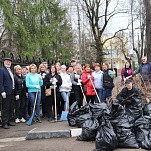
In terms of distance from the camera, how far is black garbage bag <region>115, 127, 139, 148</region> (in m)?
5.12

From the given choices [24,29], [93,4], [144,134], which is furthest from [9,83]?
[93,4]

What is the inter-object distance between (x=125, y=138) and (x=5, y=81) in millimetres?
3716

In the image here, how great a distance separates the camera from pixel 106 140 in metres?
4.92

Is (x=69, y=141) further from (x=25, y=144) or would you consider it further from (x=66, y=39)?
(x=66, y=39)

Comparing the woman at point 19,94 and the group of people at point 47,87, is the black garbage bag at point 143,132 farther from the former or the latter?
the woman at point 19,94

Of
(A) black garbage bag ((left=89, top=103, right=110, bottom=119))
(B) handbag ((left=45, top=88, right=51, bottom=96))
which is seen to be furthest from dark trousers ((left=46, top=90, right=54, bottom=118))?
(A) black garbage bag ((left=89, top=103, right=110, bottom=119))

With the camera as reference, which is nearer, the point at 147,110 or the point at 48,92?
the point at 147,110

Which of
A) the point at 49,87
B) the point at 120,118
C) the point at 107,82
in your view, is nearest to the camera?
the point at 120,118

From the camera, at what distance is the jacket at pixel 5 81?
7.11 meters

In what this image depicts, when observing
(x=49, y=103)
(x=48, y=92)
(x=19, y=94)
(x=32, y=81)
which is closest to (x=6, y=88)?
(x=19, y=94)

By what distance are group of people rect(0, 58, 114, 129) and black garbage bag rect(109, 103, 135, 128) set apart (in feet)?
9.16

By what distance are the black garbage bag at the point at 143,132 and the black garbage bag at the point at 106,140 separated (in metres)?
0.55

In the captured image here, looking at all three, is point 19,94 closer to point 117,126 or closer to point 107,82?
point 107,82

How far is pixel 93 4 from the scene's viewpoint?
2605cm
